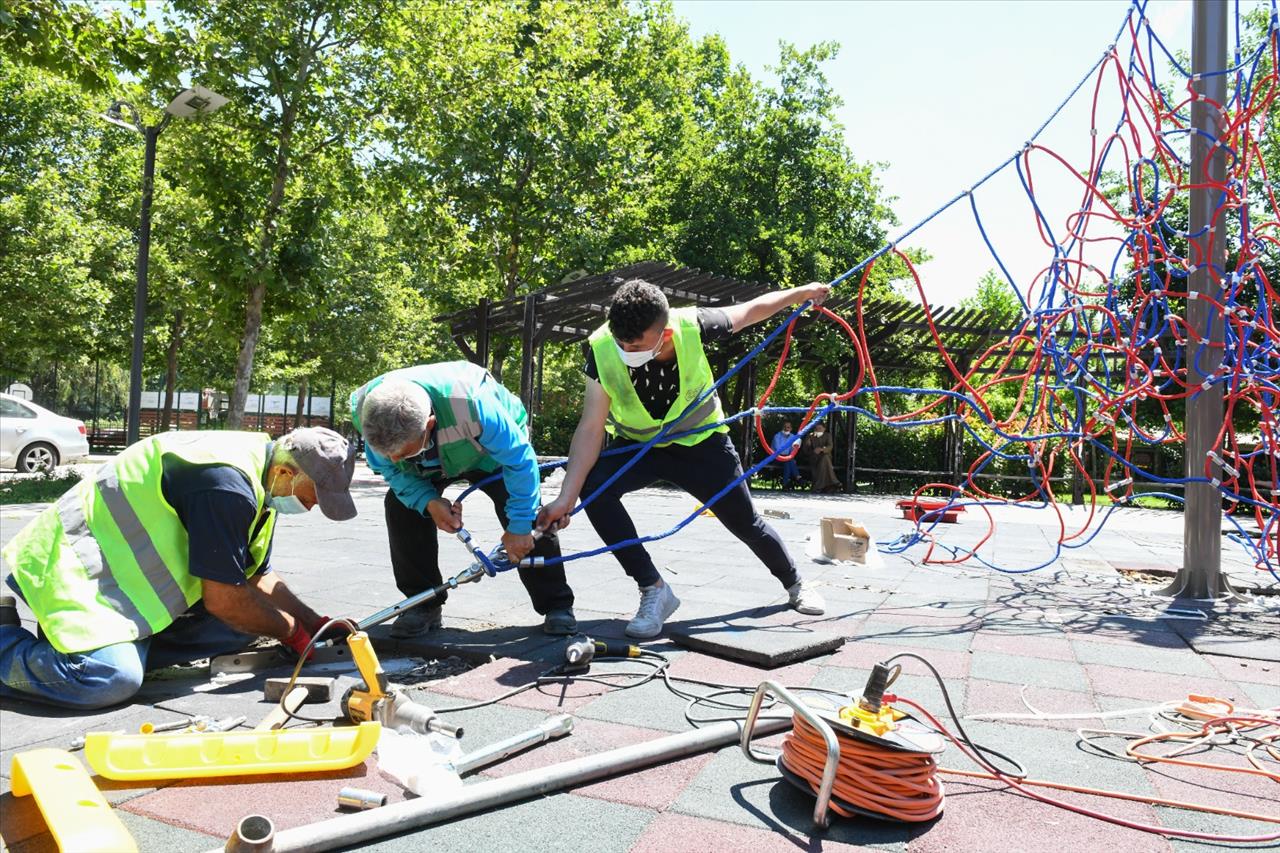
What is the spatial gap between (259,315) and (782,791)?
12.1 m

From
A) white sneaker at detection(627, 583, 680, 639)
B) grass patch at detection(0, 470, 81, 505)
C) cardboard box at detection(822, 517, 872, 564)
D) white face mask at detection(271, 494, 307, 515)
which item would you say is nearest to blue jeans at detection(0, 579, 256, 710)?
white face mask at detection(271, 494, 307, 515)

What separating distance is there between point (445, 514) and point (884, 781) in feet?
6.59

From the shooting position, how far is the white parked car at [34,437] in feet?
43.4

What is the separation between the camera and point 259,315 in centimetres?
1270

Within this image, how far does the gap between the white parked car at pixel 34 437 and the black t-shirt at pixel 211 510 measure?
1242 centimetres

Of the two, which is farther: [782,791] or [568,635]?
[568,635]

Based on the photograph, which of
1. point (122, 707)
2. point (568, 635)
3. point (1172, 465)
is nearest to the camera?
point (122, 707)

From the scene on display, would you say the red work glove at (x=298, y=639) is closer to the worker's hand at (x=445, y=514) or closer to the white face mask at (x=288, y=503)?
the white face mask at (x=288, y=503)

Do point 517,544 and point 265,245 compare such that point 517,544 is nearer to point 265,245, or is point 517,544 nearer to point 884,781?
point 884,781

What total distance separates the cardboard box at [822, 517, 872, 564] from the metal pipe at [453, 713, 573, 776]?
13.0 ft

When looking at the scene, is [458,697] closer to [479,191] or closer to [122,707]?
[122,707]

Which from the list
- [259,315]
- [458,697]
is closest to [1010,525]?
[458,697]

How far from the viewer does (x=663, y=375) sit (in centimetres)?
390

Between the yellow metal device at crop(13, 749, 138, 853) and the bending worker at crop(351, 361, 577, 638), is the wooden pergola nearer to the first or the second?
the bending worker at crop(351, 361, 577, 638)
